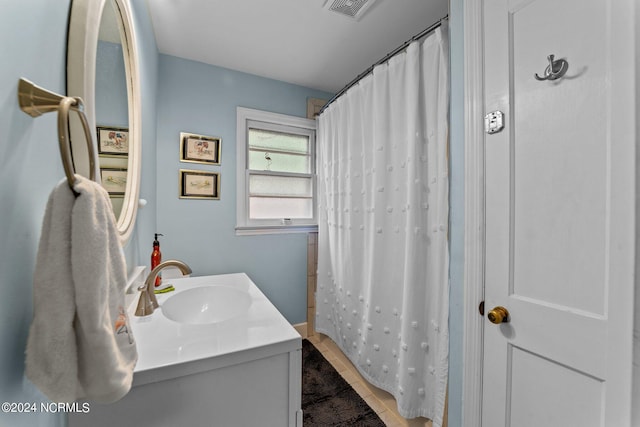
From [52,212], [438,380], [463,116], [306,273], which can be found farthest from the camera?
[306,273]

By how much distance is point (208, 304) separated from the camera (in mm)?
1396

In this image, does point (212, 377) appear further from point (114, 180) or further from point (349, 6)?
point (349, 6)

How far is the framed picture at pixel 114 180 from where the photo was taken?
79 cm

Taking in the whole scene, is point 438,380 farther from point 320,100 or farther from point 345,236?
point 320,100

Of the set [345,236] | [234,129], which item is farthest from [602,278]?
[234,129]

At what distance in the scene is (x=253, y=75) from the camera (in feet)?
7.59

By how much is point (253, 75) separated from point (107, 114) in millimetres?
1789

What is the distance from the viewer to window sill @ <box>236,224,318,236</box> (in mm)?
2285

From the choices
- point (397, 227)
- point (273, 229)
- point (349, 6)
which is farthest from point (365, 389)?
point (349, 6)

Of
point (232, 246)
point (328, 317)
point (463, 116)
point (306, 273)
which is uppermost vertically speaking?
point (463, 116)

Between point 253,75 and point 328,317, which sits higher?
point 253,75

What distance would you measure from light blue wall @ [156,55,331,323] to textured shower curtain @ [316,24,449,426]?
51 cm

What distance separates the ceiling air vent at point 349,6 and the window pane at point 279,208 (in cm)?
153

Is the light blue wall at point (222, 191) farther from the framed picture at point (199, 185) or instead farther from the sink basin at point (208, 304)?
the sink basin at point (208, 304)
